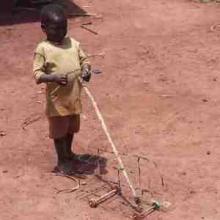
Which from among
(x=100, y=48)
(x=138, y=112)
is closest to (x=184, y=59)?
(x=100, y=48)

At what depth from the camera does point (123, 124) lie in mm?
7066

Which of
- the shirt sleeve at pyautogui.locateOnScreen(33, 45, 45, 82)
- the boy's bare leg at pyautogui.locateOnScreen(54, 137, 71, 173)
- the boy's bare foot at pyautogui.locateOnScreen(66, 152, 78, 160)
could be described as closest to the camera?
the shirt sleeve at pyautogui.locateOnScreen(33, 45, 45, 82)

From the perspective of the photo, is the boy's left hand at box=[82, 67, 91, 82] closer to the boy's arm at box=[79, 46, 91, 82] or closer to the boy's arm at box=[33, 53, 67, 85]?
the boy's arm at box=[79, 46, 91, 82]

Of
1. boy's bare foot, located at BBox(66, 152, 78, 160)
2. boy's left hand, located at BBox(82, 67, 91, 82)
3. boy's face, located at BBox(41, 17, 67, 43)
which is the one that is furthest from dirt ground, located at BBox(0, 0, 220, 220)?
boy's face, located at BBox(41, 17, 67, 43)

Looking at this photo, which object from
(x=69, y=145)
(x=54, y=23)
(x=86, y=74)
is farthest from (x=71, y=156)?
(x=54, y=23)

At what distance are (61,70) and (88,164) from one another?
109 cm

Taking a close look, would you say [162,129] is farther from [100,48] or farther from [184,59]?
[100,48]

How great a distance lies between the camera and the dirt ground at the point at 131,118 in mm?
5500

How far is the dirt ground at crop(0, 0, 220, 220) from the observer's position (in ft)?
18.0

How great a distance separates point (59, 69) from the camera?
5.61 meters

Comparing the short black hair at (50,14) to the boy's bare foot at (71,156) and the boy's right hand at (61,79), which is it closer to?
the boy's right hand at (61,79)

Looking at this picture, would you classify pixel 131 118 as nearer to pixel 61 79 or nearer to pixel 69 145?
pixel 69 145

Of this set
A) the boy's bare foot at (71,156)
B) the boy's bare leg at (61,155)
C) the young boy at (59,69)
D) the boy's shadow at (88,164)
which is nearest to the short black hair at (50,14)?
the young boy at (59,69)

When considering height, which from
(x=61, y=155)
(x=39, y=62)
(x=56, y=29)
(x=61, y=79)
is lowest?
(x=61, y=155)
